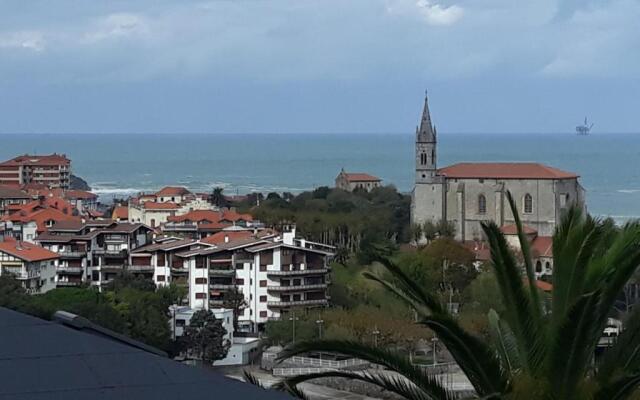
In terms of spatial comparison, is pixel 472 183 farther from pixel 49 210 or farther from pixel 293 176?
pixel 293 176

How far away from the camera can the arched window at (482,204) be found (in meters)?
51.8

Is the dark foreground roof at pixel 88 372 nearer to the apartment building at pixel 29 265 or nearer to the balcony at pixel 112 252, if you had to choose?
the apartment building at pixel 29 265

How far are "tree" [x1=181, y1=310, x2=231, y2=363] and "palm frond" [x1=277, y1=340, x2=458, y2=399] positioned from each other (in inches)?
875

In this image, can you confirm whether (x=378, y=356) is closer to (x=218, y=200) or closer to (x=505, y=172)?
(x=505, y=172)

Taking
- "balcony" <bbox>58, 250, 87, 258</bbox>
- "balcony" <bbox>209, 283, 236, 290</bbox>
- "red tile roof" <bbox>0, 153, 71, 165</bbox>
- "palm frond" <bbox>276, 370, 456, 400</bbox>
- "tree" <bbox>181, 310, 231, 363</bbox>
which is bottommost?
"tree" <bbox>181, 310, 231, 363</bbox>

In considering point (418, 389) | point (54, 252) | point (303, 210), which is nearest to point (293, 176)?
point (303, 210)

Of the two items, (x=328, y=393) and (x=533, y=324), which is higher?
(x=533, y=324)

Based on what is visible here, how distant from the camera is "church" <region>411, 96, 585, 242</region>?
50906 mm

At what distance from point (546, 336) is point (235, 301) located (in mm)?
26928

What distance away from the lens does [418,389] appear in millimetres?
6234

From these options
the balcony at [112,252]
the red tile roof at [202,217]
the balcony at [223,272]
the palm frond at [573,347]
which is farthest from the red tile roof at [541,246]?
the palm frond at [573,347]

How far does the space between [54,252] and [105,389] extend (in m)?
33.3

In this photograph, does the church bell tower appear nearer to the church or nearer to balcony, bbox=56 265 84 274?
the church

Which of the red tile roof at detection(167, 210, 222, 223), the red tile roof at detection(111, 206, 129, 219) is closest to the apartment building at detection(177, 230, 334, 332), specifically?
the red tile roof at detection(167, 210, 222, 223)
